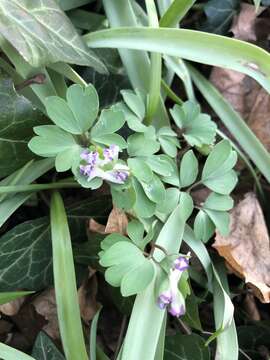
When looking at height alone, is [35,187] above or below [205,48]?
below

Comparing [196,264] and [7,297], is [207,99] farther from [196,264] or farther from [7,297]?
[7,297]

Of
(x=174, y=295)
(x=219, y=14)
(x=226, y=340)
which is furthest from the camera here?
(x=219, y=14)

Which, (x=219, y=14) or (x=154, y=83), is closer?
(x=154, y=83)

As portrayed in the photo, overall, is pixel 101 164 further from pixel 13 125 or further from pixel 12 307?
pixel 12 307

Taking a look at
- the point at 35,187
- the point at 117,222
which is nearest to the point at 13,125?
the point at 35,187

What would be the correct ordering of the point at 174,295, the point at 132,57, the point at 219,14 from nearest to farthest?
the point at 174,295, the point at 132,57, the point at 219,14

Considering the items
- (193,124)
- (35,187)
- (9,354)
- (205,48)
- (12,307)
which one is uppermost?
(205,48)
